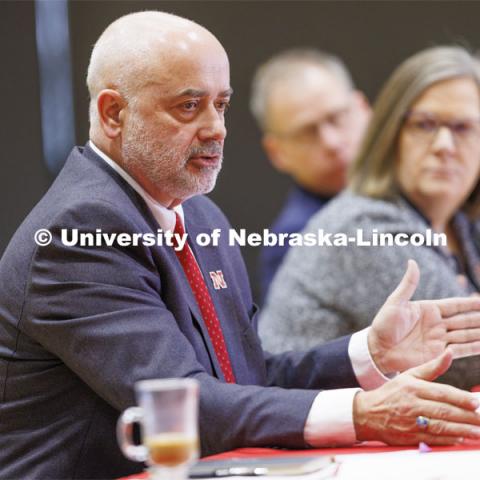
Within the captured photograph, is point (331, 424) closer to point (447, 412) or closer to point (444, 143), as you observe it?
point (447, 412)

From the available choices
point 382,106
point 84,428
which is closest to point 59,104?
point 382,106

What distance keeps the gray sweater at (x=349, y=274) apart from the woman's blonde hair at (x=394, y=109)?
89 mm

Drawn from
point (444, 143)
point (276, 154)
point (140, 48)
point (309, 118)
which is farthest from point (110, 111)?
point (309, 118)

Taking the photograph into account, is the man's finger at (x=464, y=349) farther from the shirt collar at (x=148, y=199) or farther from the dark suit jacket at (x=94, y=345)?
the shirt collar at (x=148, y=199)

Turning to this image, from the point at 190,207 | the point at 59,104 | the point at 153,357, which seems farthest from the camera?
the point at 59,104

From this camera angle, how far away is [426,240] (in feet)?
9.41

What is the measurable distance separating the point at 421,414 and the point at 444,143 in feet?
4.36

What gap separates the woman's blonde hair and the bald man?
0.91 m

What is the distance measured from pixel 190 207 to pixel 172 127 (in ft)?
0.85

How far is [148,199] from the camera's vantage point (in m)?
2.19

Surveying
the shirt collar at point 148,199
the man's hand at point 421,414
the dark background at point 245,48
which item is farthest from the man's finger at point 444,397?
the dark background at point 245,48

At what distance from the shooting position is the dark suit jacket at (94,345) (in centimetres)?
194

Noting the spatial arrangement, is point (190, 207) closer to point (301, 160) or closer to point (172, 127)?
point (172, 127)

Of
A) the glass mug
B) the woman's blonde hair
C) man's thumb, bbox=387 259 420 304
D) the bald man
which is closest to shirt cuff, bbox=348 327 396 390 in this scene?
the bald man
